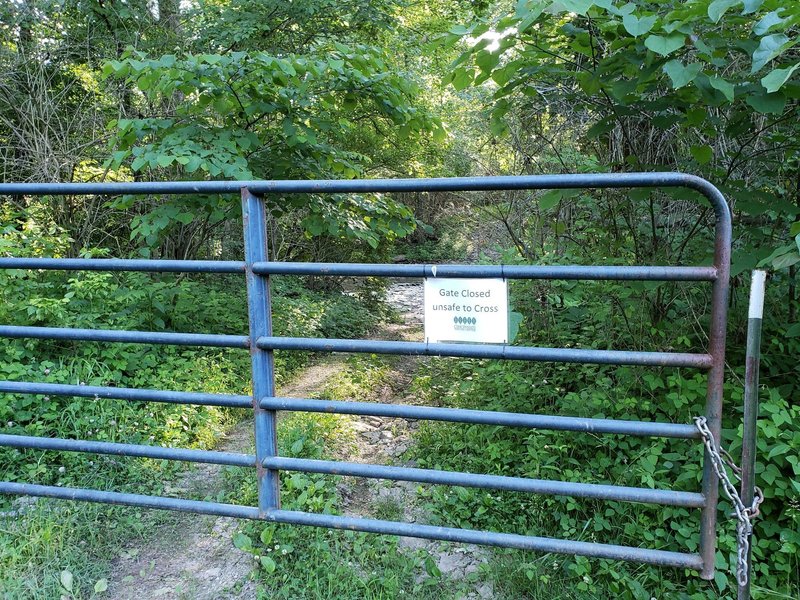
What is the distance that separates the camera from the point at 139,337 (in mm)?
2217

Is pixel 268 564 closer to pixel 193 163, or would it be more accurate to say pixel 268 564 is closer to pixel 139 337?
pixel 139 337

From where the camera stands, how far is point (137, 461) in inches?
146

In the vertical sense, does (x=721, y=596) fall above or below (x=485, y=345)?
below

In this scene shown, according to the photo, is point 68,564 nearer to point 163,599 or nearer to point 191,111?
point 163,599

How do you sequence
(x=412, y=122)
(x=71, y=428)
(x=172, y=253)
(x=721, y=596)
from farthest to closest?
(x=172, y=253)
(x=412, y=122)
(x=71, y=428)
(x=721, y=596)

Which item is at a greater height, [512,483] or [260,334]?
[260,334]

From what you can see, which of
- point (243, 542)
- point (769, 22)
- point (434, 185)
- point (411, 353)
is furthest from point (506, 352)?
point (243, 542)

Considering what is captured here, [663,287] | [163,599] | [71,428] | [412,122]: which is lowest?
[163,599]

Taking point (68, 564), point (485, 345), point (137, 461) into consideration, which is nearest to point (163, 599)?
point (68, 564)

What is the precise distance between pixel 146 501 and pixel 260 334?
32.9 inches

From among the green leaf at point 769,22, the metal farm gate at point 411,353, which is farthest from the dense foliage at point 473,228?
the metal farm gate at point 411,353

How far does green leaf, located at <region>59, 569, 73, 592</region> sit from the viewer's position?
253 centimetres

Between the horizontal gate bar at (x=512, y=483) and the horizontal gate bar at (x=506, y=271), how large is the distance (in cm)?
66

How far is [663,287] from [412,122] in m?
2.74
